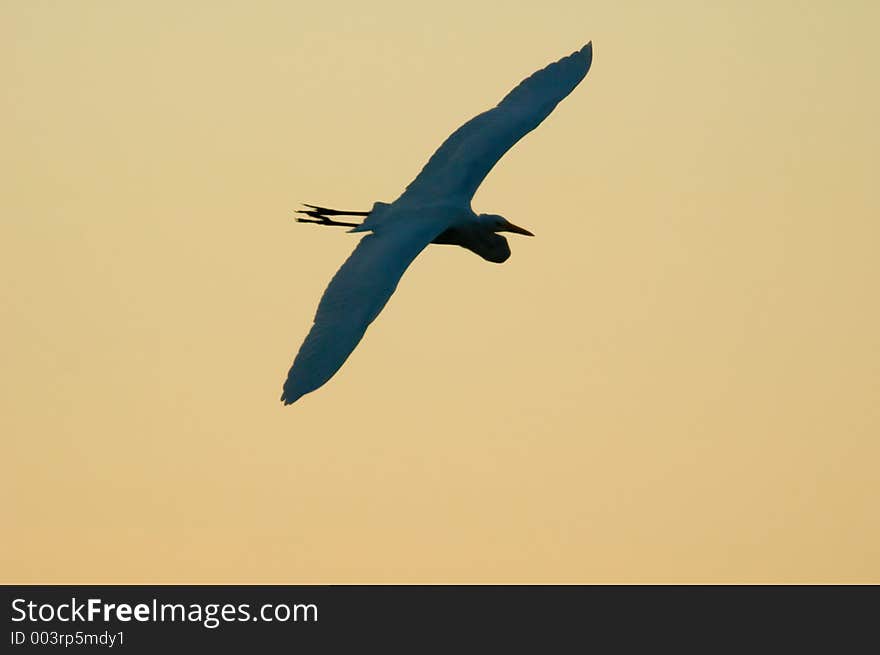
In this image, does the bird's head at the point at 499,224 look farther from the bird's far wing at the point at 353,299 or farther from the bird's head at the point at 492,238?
the bird's far wing at the point at 353,299

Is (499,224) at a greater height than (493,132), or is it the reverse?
(493,132)

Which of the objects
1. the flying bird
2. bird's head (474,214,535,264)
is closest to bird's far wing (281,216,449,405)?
the flying bird

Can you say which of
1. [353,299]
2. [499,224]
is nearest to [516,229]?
[499,224]

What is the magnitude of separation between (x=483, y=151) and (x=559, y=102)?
1.57m

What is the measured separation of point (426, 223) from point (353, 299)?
8.43ft

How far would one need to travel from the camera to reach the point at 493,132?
72.8 feet

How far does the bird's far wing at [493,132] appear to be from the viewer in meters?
21.6

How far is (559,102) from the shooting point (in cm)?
2286

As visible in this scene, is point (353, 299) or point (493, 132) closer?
point (353, 299)

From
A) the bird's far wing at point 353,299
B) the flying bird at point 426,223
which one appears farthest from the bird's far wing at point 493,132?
the bird's far wing at point 353,299

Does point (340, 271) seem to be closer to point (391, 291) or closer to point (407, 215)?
point (391, 291)

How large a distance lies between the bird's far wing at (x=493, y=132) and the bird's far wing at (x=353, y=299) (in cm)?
147

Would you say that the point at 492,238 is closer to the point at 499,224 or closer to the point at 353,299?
the point at 499,224

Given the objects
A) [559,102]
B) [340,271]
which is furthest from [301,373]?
[559,102]
